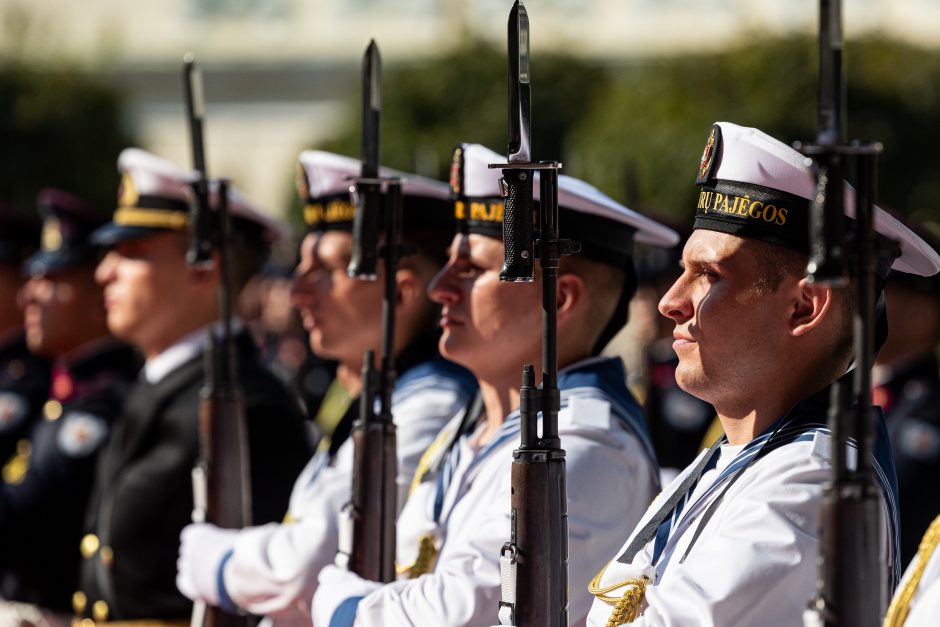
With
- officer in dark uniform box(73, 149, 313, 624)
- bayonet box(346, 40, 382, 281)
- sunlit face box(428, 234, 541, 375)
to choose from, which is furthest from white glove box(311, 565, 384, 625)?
officer in dark uniform box(73, 149, 313, 624)

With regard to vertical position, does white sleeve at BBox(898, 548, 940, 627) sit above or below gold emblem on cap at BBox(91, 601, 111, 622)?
above

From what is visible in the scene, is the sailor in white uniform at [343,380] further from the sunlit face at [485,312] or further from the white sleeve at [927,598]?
the white sleeve at [927,598]

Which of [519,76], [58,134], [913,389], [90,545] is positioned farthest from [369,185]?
[58,134]

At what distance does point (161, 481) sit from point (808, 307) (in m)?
3.16

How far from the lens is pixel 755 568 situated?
3.16 metres

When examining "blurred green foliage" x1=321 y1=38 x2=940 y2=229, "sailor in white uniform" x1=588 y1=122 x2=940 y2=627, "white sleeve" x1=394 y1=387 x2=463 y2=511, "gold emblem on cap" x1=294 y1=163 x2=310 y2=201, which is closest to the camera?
"sailor in white uniform" x1=588 y1=122 x2=940 y2=627

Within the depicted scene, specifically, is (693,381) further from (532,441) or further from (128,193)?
(128,193)

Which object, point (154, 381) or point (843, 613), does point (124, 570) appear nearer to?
point (154, 381)

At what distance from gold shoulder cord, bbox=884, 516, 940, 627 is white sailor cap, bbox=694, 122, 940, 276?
2.34 ft

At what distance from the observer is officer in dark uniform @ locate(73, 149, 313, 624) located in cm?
605

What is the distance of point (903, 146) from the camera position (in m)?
26.0

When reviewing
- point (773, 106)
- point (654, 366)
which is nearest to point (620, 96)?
point (773, 106)

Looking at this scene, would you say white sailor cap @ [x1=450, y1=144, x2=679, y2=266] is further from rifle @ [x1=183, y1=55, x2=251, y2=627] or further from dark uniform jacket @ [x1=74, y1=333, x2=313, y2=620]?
dark uniform jacket @ [x1=74, y1=333, x2=313, y2=620]

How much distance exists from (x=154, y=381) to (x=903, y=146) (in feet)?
69.1
